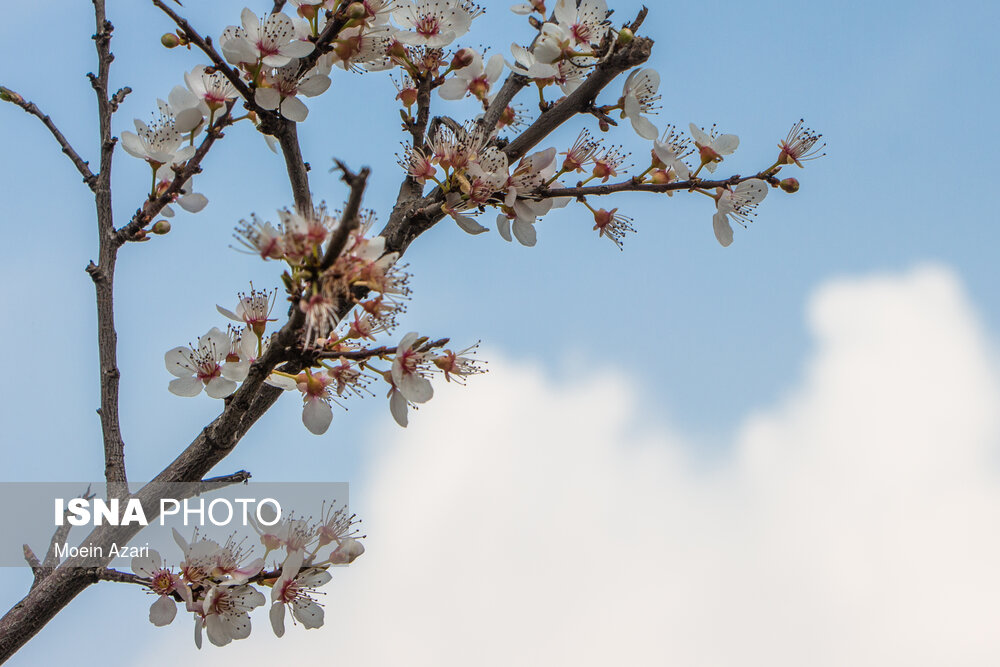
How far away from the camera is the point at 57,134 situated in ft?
9.89

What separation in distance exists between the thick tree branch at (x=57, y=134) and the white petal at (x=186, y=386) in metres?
0.74

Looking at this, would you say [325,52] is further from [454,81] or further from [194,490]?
[194,490]

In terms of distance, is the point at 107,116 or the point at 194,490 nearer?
the point at 194,490

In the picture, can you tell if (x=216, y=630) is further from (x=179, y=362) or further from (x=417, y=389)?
(x=417, y=389)

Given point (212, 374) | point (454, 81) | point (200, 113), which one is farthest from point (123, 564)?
point (454, 81)

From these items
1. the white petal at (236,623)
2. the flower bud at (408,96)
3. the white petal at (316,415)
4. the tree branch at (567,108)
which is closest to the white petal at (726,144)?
the tree branch at (567,108)

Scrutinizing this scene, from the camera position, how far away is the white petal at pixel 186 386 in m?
2.61

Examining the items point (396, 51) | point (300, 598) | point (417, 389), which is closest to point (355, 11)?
point (396, 51)

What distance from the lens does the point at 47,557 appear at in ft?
8.81

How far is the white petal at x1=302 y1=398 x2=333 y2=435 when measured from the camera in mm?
2398

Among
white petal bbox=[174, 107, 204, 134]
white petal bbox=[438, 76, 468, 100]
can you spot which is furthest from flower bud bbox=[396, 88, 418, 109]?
white petal bbox=[174, 107, 204, 134]

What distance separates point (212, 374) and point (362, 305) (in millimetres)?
705

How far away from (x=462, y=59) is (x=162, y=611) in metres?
1.80

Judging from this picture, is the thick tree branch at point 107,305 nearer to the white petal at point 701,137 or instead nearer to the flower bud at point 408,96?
the flower bud at point 408,96
